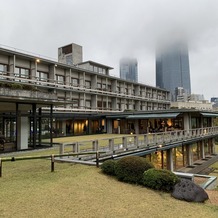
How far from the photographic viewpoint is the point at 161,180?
795 cm

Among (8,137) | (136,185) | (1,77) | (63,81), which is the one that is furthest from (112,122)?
(136,185)

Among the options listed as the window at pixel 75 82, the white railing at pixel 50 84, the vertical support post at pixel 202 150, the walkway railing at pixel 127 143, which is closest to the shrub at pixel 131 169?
the walkway railing at pixel 127 143

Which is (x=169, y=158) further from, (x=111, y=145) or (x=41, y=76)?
(x=41, y=76)

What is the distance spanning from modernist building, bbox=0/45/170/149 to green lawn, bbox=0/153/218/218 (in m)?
9.08

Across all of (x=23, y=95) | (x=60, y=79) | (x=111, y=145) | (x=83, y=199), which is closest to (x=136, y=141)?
(x=111, y=145)

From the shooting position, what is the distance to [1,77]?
2873 centimetres

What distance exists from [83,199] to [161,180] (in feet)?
9.72

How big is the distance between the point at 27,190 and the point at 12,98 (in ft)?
32.7

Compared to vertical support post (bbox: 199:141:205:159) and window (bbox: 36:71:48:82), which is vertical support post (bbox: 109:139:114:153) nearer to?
window (bbox: 36:71:48:82)

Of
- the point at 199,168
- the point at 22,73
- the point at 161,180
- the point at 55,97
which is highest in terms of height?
the point at 22,73

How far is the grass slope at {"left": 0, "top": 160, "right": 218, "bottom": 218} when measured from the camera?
5.84 metres

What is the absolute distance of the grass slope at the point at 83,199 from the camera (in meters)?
5.84

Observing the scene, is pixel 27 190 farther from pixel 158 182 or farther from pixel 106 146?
pixel 106 146

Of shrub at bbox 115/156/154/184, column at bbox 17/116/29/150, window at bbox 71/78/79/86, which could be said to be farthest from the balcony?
window at bbox 71/78/79/86
